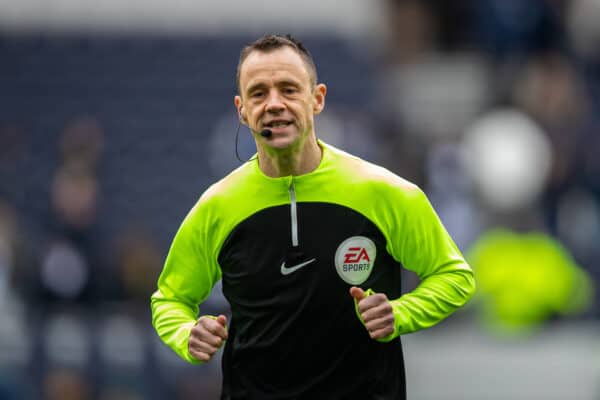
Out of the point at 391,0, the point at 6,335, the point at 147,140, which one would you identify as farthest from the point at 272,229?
the point at 391,0

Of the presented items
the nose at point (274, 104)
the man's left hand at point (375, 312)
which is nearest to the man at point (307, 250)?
the nose at point (274, 104)

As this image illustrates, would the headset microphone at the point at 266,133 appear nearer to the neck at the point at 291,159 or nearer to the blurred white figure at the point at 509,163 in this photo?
the neck at the point at 291,159

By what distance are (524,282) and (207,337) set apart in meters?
6.68

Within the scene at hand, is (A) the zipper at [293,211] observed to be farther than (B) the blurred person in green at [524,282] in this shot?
No

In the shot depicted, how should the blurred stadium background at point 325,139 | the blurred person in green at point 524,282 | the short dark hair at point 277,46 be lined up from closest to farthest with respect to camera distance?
1. the short dark hair at point 277,46
2. the blurred stadium background at point 325,139
3. the blurred person in green at point 524,282

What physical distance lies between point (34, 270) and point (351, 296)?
258 inches

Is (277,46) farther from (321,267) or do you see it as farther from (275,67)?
(321,267)

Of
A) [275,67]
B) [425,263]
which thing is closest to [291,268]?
[425,263]

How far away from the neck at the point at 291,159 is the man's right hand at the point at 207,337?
23.3 inches

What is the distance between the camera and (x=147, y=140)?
1436cm

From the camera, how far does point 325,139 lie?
1227 centimetres

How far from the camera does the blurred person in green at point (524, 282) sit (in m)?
10.9

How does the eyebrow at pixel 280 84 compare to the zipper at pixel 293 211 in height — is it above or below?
above

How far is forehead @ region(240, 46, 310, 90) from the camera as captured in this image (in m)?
4.69
